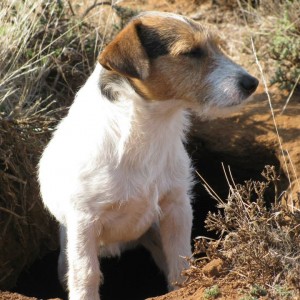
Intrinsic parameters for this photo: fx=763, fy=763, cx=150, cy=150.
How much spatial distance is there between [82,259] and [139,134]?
96 cm

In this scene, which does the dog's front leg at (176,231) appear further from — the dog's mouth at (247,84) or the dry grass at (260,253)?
the dog's mouth at (247,84)

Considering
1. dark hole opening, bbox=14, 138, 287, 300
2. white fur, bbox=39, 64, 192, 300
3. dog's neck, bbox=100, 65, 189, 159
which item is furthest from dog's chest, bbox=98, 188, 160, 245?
dark hole opening, bbox=14, 138, 287, 300

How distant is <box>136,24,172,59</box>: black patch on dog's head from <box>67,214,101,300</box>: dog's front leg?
1231 millimetres

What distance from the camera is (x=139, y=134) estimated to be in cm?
516

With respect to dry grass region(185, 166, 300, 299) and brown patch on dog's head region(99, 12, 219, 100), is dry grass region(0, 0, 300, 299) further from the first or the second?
brown patch on dog's head region(99, 12, 219, 100)

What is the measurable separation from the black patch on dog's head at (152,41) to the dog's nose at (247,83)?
1.71 feet

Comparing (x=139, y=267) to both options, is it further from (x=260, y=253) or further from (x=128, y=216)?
(x=260, y=253)

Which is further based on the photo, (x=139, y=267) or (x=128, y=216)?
(x=139, y=267)

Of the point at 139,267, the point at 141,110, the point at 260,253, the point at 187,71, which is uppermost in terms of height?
the point at 187,71

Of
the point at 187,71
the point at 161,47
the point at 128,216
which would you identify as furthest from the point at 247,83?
the point at 128,216

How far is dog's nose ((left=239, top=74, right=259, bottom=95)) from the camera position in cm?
487

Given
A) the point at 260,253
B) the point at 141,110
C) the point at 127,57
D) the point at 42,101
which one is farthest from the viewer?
→ the point at 42,101

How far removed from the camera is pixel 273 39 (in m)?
8.05

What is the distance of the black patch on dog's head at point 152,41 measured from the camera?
4.97 metres
